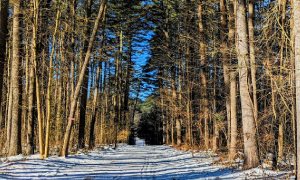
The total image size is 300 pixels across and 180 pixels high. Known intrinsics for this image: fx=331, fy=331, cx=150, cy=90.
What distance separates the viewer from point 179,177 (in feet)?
26.6

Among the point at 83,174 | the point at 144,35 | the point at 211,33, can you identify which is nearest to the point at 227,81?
the point at 211,33

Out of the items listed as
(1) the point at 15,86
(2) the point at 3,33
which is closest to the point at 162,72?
(1) the point at 15,86

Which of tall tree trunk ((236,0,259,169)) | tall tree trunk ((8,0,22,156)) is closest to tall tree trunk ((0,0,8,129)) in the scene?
tall tree trunk ((8,0,22,156))

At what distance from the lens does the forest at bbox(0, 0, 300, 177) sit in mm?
8641

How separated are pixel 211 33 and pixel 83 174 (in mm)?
12250

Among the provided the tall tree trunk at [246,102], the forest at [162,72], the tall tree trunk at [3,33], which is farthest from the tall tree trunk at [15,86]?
the tall tree trunk at [246,102]

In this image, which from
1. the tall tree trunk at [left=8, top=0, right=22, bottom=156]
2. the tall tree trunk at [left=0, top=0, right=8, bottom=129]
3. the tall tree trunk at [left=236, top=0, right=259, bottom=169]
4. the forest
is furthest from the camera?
the tall tree trunk at [left=8, top=0, right=22, bottom=156]

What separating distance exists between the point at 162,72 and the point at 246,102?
21.8 metres

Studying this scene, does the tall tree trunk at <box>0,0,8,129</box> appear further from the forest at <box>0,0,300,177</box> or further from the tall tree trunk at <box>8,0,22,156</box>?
the tall tree trunk at <box>8,0,22,156</box>

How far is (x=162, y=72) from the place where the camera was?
3092 cm

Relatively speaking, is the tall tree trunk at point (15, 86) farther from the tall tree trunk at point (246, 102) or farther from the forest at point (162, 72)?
the tall tree trunk at point (246, 102)

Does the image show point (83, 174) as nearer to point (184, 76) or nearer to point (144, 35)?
point (184, 76)

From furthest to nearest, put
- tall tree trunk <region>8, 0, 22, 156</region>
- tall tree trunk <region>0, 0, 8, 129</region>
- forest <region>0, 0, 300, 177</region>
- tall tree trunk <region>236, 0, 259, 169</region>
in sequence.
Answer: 1. tall tree trunk <region>8, 0, 22, 156</region>
2. tall tree trunk <region>236, 0, 259, 169</region>
3. forest <region>0, 0, 300, 177</region>
4. tall tree trunk <region>0, 0, 8, 129</region>

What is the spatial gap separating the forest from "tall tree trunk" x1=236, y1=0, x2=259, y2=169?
3 centimetres
